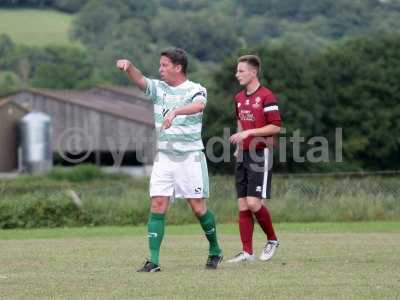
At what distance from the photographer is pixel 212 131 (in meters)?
74.1

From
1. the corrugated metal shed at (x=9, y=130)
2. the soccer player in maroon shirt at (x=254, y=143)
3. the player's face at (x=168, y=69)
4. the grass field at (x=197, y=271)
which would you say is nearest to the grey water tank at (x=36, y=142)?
the corrugated metal shed at (x=9, y=130)

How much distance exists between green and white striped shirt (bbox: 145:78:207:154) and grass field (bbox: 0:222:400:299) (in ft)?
4.11

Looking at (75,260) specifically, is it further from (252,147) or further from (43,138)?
(43,138)

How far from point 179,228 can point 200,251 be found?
8240mm

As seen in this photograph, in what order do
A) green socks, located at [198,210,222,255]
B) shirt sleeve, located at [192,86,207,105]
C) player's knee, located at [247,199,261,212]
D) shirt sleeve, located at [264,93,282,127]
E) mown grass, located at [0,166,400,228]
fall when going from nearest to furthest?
1. shirt sleeve, located at [192,86,207,105]
2. green socks, located at [198,210,222,255]
3. shirt sleeve, located at [264,93,282,127]
4. player's knee, located at [247,199,261,212]
5. mown grass, located at [0,166,400,228]

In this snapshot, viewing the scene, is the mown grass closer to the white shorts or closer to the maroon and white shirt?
the maroon and white shirt

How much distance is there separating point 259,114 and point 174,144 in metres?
1.40

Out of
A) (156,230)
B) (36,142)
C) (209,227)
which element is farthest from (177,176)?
(36,142)

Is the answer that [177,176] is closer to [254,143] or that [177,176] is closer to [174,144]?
[174,144]

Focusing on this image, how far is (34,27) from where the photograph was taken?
168 metres

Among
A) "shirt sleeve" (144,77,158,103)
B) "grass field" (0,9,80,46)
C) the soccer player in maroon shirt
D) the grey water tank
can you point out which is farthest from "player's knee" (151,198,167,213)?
"grass field" (0,9,80,46)

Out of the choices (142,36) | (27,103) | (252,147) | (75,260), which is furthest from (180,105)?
(142,36)

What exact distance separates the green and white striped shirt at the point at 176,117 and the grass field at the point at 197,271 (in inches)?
49.3

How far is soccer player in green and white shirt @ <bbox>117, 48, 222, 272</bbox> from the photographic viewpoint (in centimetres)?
1216
